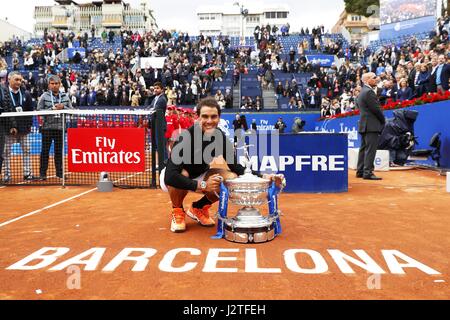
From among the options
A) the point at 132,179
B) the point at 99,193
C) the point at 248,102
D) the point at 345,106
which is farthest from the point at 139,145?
the point at 248,102

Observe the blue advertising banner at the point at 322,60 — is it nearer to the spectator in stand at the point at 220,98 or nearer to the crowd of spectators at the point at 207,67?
the crowd of spectators at the point at 207,67

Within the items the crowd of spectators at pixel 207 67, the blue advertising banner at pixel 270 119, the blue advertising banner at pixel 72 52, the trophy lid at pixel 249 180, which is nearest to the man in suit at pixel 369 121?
the trophy lid at pixel 249 180

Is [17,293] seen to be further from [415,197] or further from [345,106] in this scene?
[345,106]

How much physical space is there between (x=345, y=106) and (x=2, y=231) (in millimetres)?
16901

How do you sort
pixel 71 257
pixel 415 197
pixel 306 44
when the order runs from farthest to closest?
pixel 306 44 → pixel 415 197 → pixel 71 257

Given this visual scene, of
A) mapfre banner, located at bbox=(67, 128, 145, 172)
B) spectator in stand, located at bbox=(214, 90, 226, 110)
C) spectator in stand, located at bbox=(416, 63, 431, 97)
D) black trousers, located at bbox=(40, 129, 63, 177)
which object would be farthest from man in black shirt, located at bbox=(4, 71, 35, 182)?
spectator in stand, located at bbox=(214, 90, 226, 110)

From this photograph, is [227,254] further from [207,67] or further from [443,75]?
[207,67]

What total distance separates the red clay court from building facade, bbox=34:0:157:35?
84.1 metres

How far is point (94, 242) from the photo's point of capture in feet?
12.0

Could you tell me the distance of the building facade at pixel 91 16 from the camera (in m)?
84.0

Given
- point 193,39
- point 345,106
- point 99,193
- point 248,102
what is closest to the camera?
point 99,193

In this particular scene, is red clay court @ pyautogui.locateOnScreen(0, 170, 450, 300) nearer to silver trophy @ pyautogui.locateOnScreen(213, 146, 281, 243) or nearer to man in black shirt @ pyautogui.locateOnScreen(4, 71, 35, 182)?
silver trophy @ pyautogui.locateOnScreen(213, 146, 281, 243)

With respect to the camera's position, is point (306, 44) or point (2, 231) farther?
point (306, 44)

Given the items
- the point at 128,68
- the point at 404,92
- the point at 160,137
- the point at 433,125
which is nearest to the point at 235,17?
the point at 128,68
